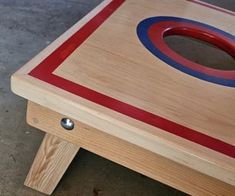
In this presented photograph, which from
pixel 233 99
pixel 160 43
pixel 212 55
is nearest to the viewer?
pixel 233 99

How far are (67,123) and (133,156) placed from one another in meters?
0.13

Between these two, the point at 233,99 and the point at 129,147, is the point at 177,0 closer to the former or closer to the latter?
the point at 233,99

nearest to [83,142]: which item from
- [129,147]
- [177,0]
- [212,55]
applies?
[129,147]

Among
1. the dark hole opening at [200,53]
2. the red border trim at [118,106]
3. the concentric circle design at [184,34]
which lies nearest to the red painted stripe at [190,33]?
the concentric circle design at [184,34]

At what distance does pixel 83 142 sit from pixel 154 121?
0.49 ft

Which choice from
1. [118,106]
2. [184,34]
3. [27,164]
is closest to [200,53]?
[184,34]

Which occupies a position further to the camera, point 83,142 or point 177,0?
point 177,0

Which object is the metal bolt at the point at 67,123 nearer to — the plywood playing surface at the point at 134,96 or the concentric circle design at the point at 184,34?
the plywood playing surface at the point at 134,96

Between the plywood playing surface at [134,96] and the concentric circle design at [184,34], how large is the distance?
0.08 feet

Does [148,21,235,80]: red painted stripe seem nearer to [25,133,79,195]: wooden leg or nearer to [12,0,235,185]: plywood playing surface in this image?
[12,0,235,185]: plywood playing surface

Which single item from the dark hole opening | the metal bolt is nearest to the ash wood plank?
the metal bolt

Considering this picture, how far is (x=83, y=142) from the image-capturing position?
0.72 m

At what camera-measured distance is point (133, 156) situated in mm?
692

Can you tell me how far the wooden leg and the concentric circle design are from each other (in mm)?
279
